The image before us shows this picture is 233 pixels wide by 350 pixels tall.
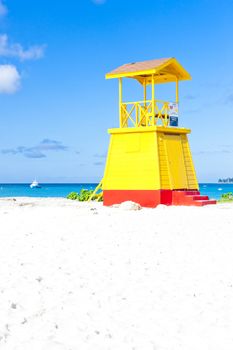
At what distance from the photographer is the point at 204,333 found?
694 cm

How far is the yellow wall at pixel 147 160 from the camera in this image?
21.6 m

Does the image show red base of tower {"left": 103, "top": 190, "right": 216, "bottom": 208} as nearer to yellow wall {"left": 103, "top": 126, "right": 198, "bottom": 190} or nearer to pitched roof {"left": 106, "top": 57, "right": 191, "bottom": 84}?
Result: yellow wall {"left": 103, "top": 126, "right": 198, "bottom": 190}

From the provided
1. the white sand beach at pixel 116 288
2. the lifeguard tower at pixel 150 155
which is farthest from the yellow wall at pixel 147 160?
the white sand beach at pixel 116 288

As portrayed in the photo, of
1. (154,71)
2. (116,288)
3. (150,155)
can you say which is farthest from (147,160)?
(116,288)

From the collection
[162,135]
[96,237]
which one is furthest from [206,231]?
[162,135]

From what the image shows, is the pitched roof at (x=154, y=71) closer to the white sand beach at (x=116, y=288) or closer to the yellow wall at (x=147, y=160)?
the yellow wall at (x=147, y=160)

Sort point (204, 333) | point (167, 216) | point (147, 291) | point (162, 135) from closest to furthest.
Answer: point (204, 333)
point (147, 291)
point (167, 216)
point (162, 135)

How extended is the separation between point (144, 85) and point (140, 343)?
18709 mm

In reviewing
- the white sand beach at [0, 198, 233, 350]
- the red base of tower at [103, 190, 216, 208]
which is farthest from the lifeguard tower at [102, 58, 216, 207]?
the white sand beach at [0, 198, 233, 350]

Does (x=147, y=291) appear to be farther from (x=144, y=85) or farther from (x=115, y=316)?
(x=144, y=85)

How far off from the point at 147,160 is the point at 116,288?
13.6m

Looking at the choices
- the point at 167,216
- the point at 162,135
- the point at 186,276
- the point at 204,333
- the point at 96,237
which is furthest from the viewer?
the point at 162,135

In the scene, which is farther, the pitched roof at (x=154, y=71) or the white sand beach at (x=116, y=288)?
the pitched roof at (x=154, y=71)

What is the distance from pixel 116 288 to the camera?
331 inches
